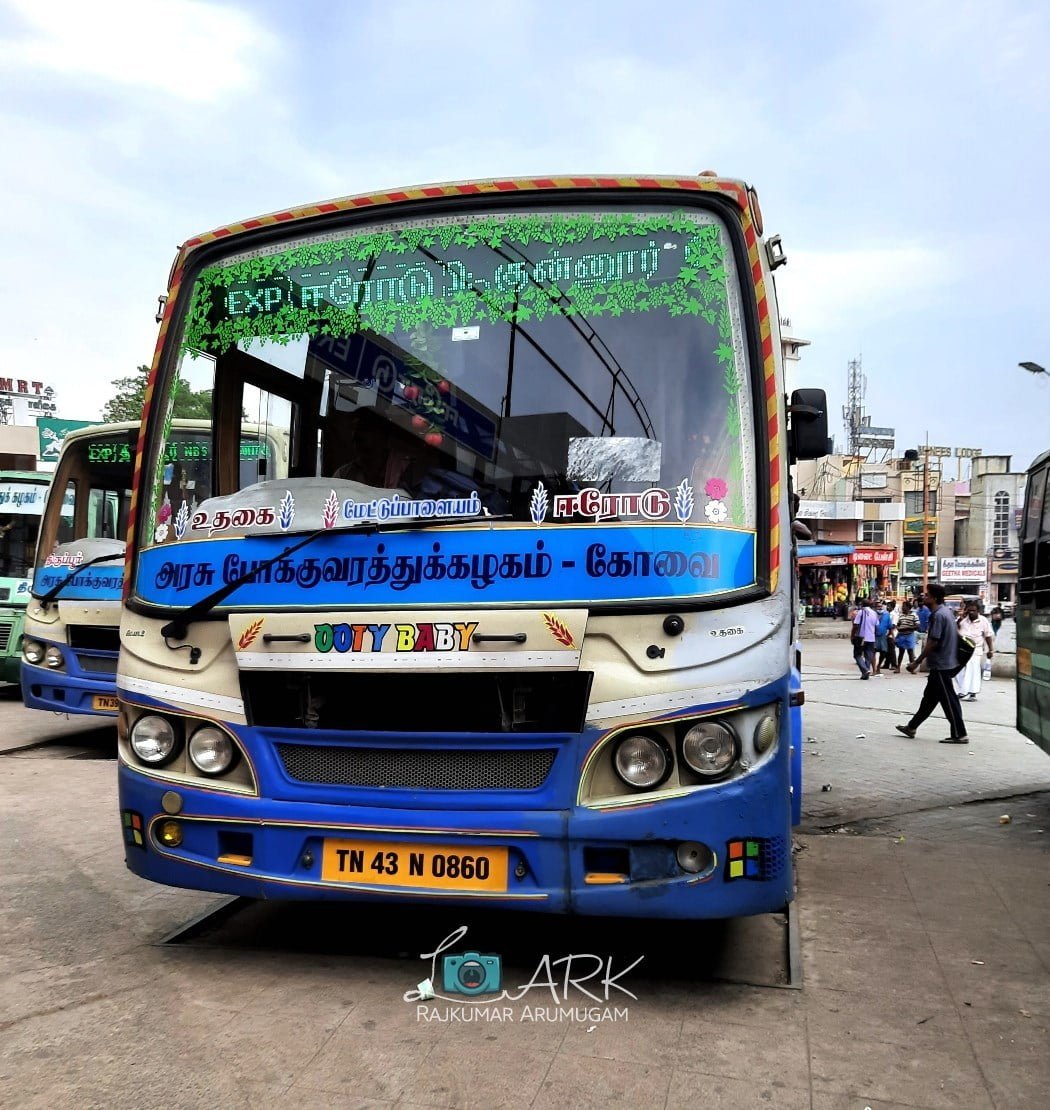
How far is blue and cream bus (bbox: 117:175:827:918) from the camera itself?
3.51m

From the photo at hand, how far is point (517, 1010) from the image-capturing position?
11.9 ft

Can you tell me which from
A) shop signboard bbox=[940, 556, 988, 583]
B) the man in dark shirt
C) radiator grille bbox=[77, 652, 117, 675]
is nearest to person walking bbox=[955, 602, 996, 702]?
the man in dark shirt

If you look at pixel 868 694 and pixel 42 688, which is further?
pixel 868 694

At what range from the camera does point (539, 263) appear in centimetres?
398

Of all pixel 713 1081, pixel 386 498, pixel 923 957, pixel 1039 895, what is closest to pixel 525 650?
pixel 386 498

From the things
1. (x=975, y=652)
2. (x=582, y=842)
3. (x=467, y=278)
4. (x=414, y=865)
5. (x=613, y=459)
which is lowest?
(x=975, y=652)

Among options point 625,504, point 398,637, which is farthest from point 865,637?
point 398,637

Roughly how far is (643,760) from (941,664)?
8769mm

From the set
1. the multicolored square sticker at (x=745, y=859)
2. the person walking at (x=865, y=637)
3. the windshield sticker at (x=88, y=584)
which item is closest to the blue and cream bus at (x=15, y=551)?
the windshield sticker at (x=88, y=584)

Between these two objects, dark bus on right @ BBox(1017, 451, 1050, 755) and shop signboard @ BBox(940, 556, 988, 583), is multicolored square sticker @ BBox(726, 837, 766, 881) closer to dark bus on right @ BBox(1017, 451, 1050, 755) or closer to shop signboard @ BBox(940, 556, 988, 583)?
dark bus on right @ BBox(1017, 451, 1050, 755)

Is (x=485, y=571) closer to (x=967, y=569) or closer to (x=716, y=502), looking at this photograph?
(x=716, y=502)

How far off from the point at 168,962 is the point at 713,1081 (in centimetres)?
215

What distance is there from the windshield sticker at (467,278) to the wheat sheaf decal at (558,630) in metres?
1.15

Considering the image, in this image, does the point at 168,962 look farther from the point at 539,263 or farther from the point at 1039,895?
the point at 1039,895
